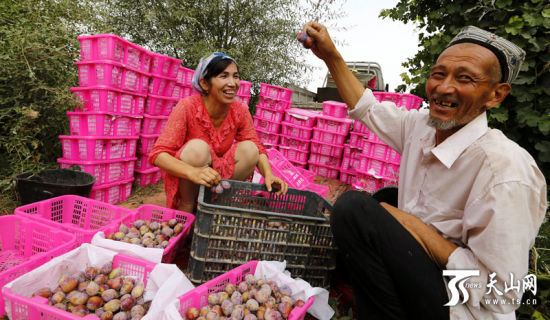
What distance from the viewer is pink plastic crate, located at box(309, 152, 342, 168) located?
18.0 feet

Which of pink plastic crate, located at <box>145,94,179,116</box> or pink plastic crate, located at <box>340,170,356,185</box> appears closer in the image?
pink plastic crate, located at <box>145,94,179,116</box>

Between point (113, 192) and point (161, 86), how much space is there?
55.6 inches

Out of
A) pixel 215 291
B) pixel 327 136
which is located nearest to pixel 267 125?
pixel 327 136

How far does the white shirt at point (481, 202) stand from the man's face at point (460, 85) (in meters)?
0.06

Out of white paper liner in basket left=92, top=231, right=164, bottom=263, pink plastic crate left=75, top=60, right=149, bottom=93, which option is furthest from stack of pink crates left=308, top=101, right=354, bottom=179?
white paper liner in basket left=92, top=231, right=164, bottom=263

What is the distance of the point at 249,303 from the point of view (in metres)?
1.42

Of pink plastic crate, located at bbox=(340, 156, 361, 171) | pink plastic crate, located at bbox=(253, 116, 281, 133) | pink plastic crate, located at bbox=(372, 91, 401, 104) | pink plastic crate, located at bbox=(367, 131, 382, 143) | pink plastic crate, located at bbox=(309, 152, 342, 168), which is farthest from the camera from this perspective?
pink plastic crate, located at bbox=(253, 116, 281, 133)

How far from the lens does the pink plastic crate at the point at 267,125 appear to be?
5969 millimetres

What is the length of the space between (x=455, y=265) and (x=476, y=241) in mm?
122

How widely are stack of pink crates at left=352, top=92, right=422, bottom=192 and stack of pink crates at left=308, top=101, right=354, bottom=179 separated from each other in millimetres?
292

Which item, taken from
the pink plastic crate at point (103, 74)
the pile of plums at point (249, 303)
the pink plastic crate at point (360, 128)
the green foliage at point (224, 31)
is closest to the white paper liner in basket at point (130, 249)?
the pile of plums at point (249, 303)

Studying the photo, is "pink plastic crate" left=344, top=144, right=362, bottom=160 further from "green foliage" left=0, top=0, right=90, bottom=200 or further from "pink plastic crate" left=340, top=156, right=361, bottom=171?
"green foliage" left=0, top=0, right=90, bottom=200

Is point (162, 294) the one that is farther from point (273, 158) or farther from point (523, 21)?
point (523, 21)

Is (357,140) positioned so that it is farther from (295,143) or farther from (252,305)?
(252,305)
